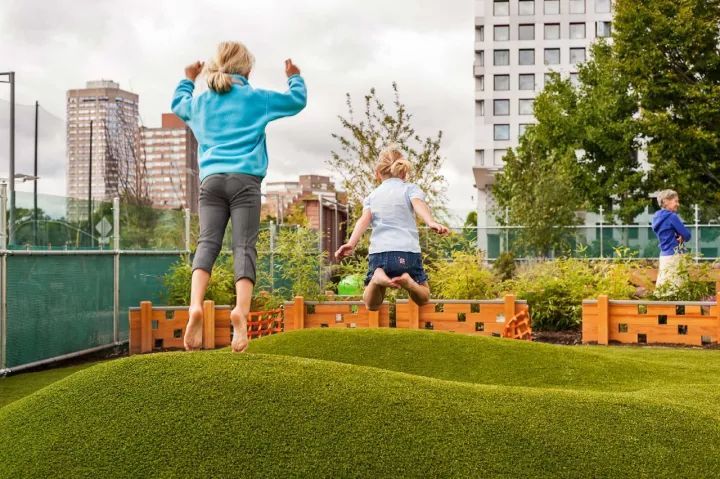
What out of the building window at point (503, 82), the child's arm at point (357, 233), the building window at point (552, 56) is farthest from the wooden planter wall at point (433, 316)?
the building window at point (552, 56)

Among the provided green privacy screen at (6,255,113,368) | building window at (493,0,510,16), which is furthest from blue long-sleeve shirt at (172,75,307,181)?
building window at (493,0,510,16)

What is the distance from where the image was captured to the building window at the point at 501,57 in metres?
61.8

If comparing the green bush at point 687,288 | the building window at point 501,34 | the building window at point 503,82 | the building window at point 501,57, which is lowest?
the green bush at point 687,288

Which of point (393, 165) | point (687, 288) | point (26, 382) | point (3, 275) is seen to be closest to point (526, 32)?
point (687, 288)

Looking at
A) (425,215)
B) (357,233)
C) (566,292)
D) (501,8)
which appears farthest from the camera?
(501,8)

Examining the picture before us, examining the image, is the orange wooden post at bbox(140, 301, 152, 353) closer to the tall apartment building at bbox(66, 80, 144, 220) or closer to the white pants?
the white pants

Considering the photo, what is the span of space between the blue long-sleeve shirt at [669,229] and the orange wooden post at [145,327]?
22.6ft

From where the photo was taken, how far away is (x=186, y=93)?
530cm

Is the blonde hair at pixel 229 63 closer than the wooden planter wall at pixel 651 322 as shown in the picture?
Yes

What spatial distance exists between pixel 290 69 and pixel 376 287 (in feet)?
6.67

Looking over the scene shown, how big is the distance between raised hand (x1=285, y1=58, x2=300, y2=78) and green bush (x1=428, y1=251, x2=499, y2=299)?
6722mm

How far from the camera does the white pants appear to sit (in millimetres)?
11232

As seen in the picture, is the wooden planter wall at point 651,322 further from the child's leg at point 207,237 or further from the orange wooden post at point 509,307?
the child's leg at point 207,237

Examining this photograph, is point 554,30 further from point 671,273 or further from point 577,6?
point 671,273
